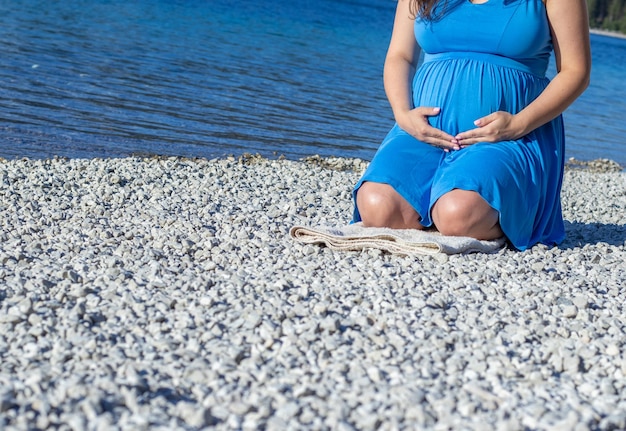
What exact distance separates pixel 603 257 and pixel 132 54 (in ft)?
43.6

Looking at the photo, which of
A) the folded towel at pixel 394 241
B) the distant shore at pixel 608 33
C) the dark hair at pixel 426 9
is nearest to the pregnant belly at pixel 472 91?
the dark hair at pixel 426 9

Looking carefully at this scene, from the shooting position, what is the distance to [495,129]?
487cm

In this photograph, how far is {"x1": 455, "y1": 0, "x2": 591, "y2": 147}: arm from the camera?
4.83 m

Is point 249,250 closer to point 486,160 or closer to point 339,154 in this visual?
point 486,160

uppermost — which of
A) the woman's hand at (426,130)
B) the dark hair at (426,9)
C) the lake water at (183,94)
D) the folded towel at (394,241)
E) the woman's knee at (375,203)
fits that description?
the dark hair at (426,9)

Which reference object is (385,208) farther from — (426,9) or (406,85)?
(426,9)

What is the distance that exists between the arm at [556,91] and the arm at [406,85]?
21cm

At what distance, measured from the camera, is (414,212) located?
503cm

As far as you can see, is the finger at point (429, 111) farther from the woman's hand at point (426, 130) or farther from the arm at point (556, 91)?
the arm at point (556, 91)

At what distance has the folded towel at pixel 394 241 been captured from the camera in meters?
4.73

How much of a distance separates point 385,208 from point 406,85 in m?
0.81

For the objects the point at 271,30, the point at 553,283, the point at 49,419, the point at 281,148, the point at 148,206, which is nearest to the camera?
A: the point at 49,419

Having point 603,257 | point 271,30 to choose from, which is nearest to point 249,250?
point 603,257

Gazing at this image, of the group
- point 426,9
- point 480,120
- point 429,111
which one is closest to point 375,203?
point 429,111
